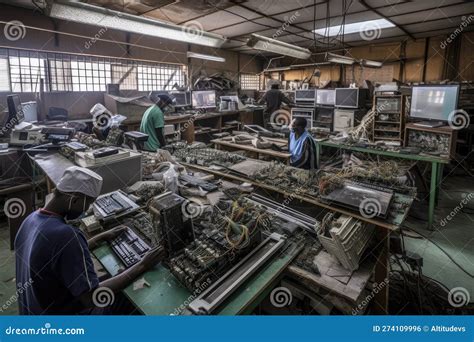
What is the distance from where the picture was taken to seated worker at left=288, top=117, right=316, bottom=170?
3.82 m

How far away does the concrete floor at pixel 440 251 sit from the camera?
2.56m

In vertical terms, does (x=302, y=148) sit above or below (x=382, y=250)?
above

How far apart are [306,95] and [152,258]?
5.86 metres

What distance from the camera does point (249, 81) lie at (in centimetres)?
1059

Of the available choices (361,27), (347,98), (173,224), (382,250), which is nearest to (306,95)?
(347,98)

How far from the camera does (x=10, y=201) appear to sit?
3.21 m

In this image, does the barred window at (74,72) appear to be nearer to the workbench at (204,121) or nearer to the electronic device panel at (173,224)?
the workbench at (204,121)

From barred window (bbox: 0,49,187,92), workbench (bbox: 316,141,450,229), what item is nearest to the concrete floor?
workbench (bbox: 316,141,450,229)

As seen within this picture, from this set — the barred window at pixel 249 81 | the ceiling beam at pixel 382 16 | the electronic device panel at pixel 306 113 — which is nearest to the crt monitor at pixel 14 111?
the electronic device panel at pixel 306 113

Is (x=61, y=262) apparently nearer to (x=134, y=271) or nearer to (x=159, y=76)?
(x=134, y=271)

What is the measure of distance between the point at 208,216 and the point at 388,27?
259 inches

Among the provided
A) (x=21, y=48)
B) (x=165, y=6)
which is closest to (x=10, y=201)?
(x=21, y=48)

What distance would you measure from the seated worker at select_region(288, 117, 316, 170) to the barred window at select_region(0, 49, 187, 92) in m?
4.35

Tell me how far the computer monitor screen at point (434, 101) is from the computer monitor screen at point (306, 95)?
7.88ft
